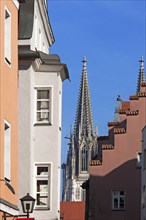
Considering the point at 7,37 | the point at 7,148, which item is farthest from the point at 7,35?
the point at 7,148

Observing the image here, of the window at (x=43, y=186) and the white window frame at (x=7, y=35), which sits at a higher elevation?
the white window frame at (x=7, y=35)

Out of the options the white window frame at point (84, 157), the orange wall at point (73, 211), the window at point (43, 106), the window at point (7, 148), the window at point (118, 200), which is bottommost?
the orange wall at point (73, 211)

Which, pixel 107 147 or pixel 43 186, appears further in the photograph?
pixel 107 147

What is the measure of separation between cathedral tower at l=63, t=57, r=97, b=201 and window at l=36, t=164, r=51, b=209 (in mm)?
161091

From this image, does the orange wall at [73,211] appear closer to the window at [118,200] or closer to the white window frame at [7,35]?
the window at [118,200]

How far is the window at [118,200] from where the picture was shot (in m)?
49.6

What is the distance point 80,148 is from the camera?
191 m

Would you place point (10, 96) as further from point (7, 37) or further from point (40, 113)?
point (40, 113)

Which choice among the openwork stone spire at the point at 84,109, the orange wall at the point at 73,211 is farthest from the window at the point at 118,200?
the openwork stone spire at the point at 84,109

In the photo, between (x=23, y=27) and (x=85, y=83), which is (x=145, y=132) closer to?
(x=23, y=27)

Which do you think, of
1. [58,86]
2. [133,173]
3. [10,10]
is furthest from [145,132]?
[10,10]

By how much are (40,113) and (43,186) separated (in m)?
2.37

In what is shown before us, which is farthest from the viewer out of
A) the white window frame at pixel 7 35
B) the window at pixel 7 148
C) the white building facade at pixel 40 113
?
the white building facade at pixel 40 113

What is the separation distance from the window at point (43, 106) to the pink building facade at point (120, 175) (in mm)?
21541
